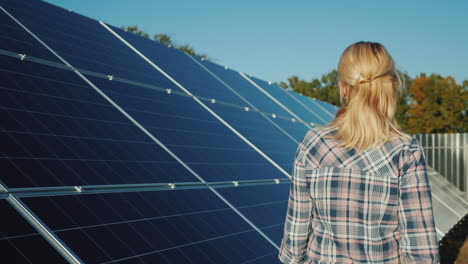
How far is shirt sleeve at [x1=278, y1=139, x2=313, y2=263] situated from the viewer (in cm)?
303

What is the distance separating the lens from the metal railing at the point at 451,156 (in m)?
24.1

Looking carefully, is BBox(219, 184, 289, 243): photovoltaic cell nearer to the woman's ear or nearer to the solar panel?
the solar panel

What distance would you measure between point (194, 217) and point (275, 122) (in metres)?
6.46

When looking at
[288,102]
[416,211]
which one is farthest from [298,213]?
[288,102]

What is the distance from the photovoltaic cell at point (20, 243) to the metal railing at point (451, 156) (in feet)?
74.2

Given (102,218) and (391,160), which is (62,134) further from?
(391,160)

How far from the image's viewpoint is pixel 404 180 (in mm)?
2822

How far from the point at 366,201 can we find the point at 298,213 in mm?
399

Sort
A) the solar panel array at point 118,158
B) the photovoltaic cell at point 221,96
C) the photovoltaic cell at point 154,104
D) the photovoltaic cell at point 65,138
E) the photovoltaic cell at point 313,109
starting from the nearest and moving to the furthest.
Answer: the solar panel array at point 118,158 → the photovoltaic cell at point 65,138 → the photovoltaic cell at point 154,104 → the photovoltaic cell at point 221,96 → the photovoltaic cell at point 313,109

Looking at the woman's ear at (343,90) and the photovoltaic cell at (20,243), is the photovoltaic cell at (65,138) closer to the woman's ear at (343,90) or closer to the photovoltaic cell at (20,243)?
the photovoltaic cell at (20,243)

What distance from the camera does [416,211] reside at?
2814 mm

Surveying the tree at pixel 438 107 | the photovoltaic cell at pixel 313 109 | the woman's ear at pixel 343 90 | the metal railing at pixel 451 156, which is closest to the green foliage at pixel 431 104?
Answer: the tree at pixel 438 107

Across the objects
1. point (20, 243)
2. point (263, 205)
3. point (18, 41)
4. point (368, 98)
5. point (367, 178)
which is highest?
point (18, 41)

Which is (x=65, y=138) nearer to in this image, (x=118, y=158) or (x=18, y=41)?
(x=118, y=158)
